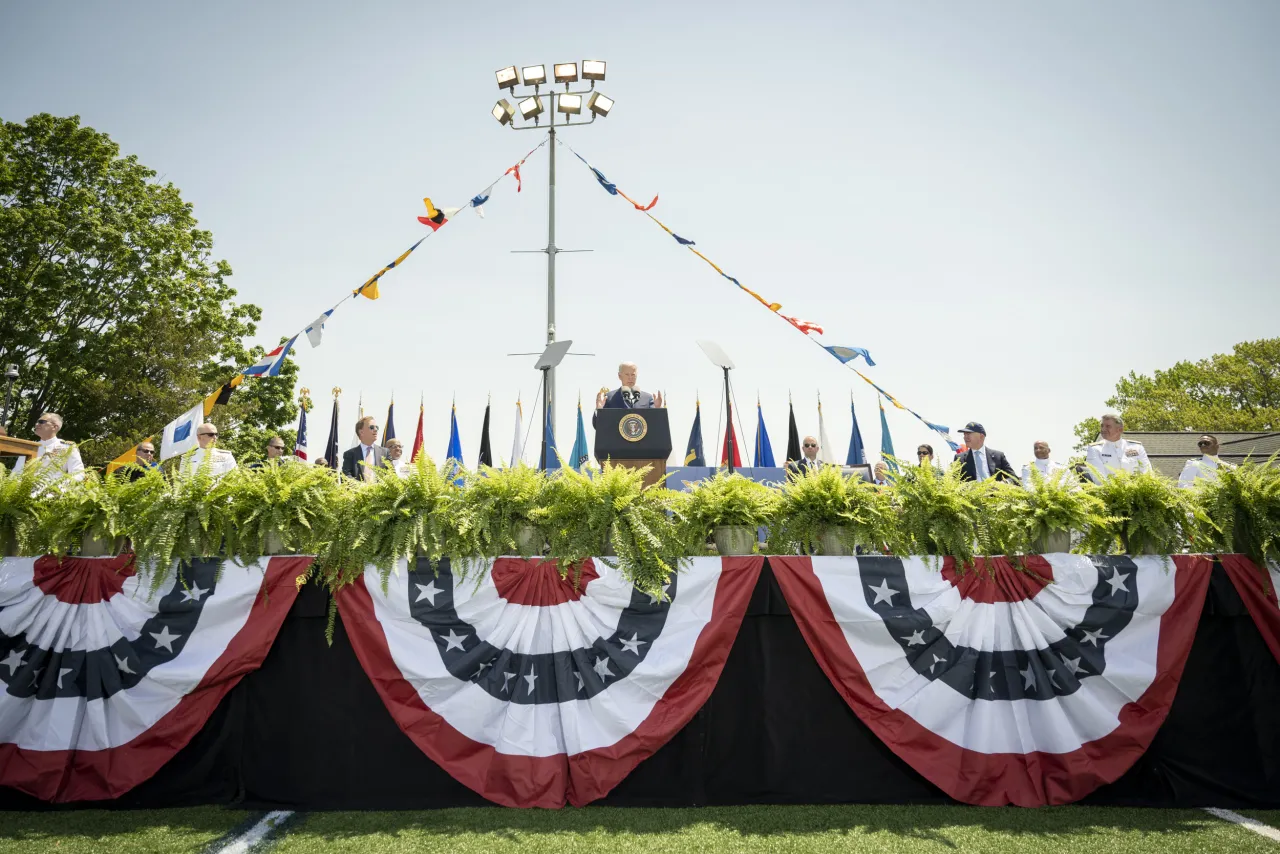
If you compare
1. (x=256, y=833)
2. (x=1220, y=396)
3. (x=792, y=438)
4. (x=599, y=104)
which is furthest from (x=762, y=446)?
(x=1220, y=396)

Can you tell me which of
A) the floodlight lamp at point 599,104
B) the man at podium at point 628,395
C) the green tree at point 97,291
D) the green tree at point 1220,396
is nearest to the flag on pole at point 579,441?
the floodlight lamp at point 599,104

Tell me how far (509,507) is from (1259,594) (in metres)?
4.58

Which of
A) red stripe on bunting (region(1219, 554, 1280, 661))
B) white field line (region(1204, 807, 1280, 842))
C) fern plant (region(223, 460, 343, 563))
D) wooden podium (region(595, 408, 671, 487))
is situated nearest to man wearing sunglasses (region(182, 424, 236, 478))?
fern plant (region(223, 460, 343, 563))

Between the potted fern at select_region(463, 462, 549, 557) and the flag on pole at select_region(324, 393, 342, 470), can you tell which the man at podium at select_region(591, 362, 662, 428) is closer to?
the potted fern at select_region(463, 462, 549, 557)

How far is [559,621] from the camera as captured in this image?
14.1 ft

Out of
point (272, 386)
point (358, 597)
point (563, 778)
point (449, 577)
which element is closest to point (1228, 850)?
point (563, 778)

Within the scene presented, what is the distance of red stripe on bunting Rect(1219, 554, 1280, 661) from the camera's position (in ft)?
14.5

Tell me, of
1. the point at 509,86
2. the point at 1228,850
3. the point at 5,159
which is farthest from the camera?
the point at 5,159

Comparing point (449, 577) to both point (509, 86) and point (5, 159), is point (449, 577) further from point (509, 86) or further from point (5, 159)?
point (5, 159)

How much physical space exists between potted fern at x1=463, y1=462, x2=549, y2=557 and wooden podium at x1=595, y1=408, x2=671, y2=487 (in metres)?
1.66

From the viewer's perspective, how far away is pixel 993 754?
418 centimetres

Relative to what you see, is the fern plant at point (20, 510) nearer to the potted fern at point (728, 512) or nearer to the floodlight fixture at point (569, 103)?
the potted fern at point (728, 512)

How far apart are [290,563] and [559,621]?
5.38 ft

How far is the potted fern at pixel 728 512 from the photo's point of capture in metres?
4.42
